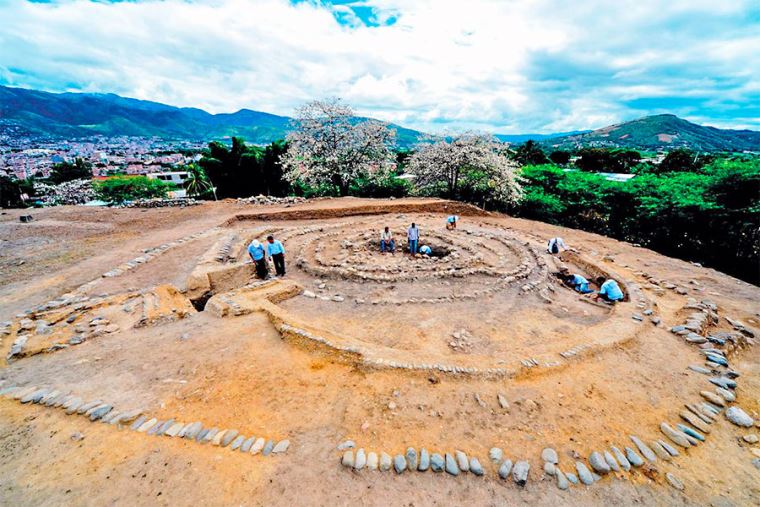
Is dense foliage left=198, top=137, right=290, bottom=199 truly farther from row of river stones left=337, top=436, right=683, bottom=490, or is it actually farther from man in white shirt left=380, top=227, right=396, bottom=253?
row of river stones left=337, top=436, right=683, bottom=490

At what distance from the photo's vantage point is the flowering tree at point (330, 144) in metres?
28.3

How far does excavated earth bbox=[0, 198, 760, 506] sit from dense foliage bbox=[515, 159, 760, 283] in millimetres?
3419

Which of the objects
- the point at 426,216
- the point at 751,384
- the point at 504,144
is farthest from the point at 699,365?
the point at 504,144

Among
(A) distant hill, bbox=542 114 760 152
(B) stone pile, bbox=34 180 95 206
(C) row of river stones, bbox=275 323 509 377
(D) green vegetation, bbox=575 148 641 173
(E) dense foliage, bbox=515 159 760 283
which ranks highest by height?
(A) distant hill, bbox=542 114 760 152

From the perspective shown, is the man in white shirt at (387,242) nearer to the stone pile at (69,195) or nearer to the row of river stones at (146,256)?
the row of river stones at (146,256)

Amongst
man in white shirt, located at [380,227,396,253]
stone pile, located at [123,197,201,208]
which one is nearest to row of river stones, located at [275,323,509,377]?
man in white shirt, located at [380,227,396,253]

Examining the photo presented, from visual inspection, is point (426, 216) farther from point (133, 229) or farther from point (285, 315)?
point (133, 229)

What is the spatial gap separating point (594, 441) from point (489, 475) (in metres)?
1.98

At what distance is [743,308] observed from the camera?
10.1 m

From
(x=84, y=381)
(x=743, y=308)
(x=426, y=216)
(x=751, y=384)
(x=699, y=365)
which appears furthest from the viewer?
(x=426, y=216)

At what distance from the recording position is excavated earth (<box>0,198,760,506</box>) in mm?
4402

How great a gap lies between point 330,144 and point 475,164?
12600 millimetres

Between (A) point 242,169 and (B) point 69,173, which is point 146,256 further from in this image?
(B) point 69,173

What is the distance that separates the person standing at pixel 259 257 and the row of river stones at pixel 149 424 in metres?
6.49
